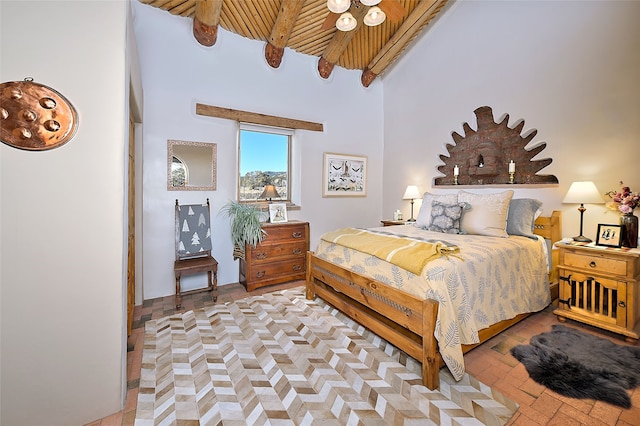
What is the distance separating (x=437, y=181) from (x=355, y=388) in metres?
3.34

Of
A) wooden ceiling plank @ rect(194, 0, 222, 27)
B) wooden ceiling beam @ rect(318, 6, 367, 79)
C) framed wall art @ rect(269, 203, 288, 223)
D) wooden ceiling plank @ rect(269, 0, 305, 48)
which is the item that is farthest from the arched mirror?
wooden ceiling beam @ rect(318, 6, 367, 79)

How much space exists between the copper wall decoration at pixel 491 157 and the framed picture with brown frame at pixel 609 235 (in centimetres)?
73

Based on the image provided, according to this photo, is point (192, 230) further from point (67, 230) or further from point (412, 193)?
point (412, 193)

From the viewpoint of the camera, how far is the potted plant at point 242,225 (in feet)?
11.2

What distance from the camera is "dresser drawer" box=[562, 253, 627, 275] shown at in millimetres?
2313

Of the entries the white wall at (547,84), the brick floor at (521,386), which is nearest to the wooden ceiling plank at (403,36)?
the white wall at (547,84)

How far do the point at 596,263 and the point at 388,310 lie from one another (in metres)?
1.93

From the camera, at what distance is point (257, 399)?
166cm

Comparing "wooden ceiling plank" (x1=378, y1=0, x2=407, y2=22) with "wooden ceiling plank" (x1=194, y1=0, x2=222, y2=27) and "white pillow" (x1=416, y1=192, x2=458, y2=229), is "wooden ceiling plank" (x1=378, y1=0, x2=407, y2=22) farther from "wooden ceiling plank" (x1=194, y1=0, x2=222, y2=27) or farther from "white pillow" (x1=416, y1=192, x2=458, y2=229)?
"white pillow" (x1=416, y1=192, x2=458, y2=229)

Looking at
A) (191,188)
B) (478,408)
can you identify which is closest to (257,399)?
(478,408)

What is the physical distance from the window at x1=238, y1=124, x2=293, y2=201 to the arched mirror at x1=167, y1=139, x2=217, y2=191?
1.30 feet

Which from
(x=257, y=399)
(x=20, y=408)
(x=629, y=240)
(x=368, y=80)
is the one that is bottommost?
(x=257, y=399)

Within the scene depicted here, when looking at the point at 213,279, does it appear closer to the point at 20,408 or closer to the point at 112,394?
the point at 112,394

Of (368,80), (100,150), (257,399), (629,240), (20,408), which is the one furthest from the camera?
(368,80)
